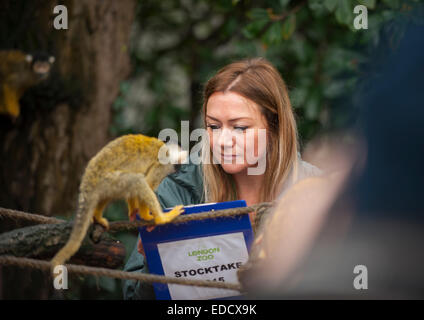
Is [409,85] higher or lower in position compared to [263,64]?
lower

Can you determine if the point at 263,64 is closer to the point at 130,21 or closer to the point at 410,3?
the point at 410,3

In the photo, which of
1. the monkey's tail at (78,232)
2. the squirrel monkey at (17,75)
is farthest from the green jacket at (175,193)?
the squirrel monkey at (17,75)

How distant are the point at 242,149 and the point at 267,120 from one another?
0.59 ft

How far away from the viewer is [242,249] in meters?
1.32

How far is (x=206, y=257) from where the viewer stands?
1.35 meters

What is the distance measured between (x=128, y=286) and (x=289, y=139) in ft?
2.57

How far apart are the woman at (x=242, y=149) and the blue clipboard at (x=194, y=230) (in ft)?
0.61

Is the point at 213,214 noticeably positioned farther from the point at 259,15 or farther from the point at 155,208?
the point at 259,15

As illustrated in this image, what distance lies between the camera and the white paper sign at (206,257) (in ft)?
4.33

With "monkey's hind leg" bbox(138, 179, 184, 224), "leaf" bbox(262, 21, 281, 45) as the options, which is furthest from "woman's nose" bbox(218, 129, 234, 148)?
"leaf" bbox(262, 21, 281, 45)

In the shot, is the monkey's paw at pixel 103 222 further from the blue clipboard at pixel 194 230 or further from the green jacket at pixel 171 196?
the green jacket at pixel 171 196

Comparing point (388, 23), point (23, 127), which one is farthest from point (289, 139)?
point (23, 127)

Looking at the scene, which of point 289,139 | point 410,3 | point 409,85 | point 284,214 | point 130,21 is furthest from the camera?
point 130,21

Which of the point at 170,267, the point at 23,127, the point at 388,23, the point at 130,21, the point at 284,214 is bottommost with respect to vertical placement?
the point at 170,267
